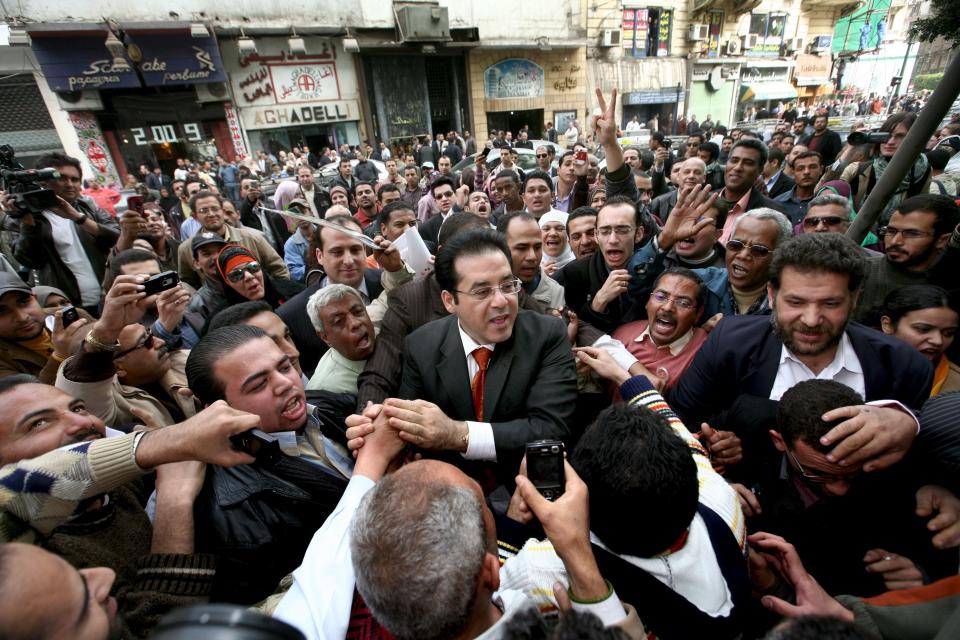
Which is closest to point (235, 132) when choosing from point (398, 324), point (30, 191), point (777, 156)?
point (30, 191)

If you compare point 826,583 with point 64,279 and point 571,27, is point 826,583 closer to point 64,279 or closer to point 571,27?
point 64,279

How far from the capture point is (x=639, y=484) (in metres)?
1.16

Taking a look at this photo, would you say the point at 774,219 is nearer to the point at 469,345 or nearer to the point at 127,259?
the point at 469,345

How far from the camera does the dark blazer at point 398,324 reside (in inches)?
87.3

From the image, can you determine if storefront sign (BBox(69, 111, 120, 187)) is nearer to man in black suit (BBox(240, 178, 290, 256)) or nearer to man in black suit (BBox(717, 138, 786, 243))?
man in black suit (BBox(240, 178, 290, 256))

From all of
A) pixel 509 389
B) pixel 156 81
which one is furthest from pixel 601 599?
pixel 156 81

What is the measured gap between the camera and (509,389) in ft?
6.41

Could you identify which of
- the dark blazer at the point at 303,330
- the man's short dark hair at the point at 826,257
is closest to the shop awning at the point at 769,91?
the man's short dark hair at the point at 826,257

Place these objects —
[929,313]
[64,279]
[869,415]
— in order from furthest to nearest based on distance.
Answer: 1. [64,279]
2. [929,313]
3. [869,415]

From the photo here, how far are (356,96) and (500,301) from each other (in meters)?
20.0

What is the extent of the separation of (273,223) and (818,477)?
6993mm

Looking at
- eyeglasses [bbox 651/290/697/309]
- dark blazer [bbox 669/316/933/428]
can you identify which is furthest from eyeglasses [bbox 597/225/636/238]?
dark blazer [bbox 669/316/933/428]

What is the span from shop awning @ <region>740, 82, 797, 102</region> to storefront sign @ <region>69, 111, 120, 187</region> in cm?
3419

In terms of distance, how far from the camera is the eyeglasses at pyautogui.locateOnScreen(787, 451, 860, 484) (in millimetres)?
1590
